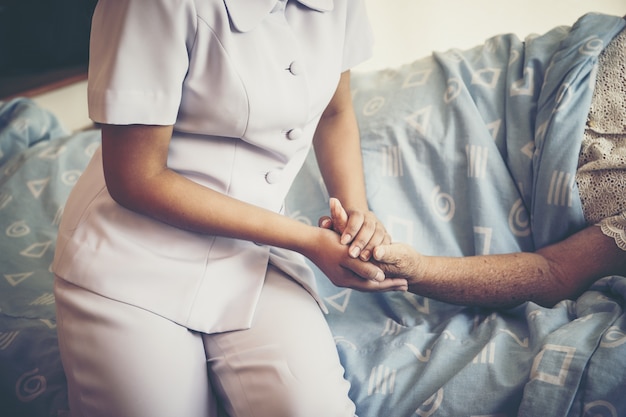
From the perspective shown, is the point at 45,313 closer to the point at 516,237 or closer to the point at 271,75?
the point at 271,75

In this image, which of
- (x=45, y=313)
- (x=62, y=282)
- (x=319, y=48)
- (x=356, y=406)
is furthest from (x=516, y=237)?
(x=45, y=313)

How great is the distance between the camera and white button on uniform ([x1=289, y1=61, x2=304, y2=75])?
0.82 m

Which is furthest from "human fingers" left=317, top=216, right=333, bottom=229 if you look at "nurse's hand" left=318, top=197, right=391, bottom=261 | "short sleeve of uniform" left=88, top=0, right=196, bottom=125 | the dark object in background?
the dark object in background

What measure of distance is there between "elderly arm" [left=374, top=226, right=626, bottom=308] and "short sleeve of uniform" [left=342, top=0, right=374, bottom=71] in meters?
0.42

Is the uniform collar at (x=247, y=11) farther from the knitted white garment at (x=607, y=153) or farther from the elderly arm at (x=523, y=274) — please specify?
the knitted white garment at (x=607, y=153)

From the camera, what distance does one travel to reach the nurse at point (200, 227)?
0.73 metres

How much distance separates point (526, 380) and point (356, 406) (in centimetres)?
30

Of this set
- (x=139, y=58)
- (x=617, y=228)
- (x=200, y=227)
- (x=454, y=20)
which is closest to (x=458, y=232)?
(x=617, y=228)

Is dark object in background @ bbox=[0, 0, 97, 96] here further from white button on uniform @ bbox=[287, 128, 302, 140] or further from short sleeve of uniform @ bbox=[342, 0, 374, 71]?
white button on uniform @ bbox=[287, 128, 302, 140]

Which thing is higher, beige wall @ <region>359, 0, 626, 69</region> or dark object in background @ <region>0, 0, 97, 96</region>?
beige wall @ <region>359, 0, 626, 69</region>

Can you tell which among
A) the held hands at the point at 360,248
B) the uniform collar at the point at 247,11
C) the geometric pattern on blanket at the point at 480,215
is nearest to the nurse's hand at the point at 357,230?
the held hands at the point at 360,248

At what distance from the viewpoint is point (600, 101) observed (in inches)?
43.9

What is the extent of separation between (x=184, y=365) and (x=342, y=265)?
31 cm

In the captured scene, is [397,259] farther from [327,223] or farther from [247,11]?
[247,11]
